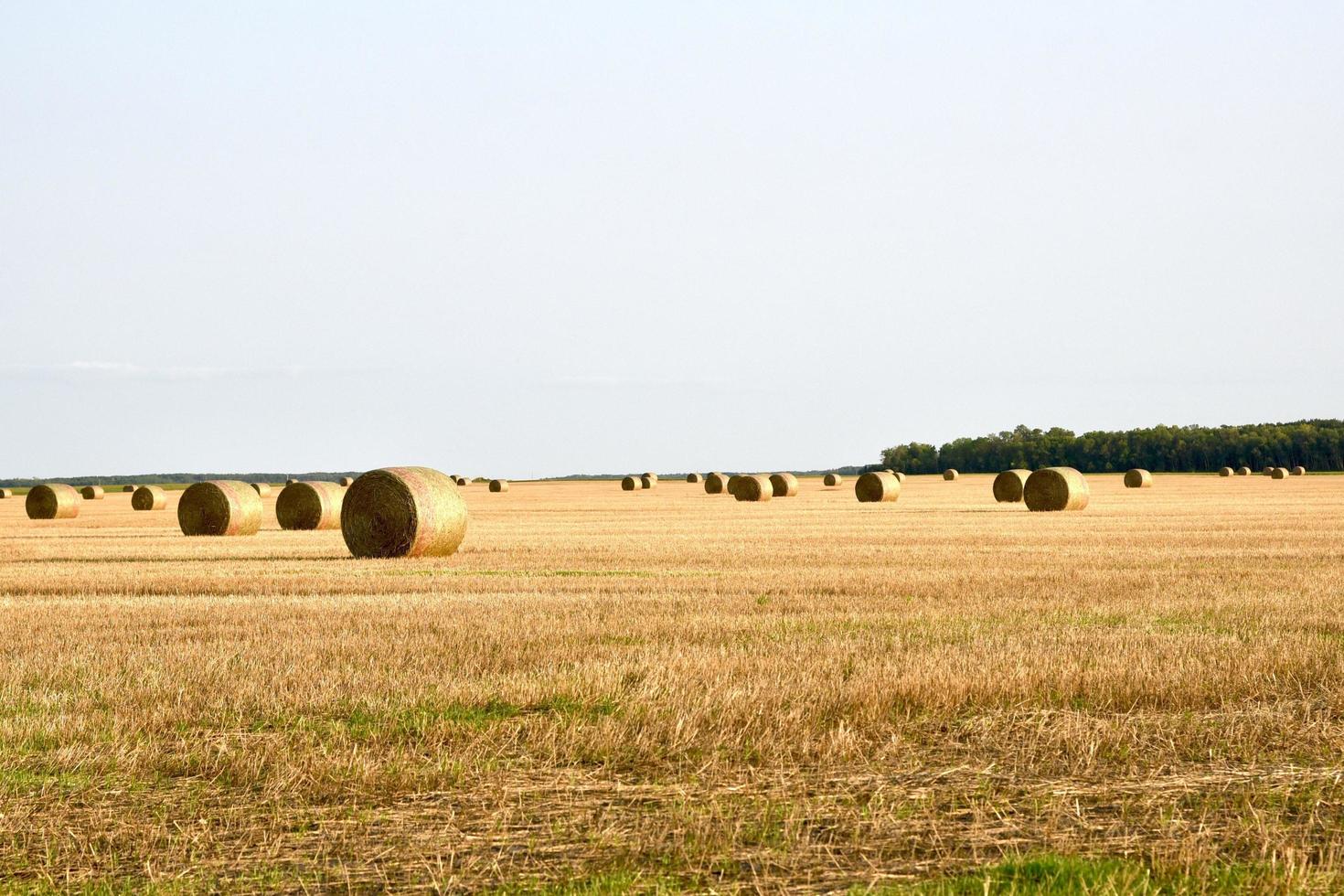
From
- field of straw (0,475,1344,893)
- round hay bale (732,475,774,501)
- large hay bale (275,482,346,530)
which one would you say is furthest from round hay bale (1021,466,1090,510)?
field of straw (0,475,1344,893)

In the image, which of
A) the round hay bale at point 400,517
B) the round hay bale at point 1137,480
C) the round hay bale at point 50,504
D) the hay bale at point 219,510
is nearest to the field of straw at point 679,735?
the round hay bale at point 400,517

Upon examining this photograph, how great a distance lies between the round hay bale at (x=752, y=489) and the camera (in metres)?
53.8

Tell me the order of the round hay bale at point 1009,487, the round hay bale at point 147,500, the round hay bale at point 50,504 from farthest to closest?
1. the round hay bale at point 147,500
2. the round hay bale at point 1009,487
3. the round hay bale at point 50,504

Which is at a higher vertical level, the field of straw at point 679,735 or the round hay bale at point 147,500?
the round hay bale at point 147,500

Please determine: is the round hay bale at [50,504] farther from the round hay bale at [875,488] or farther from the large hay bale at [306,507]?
the round hay bale at [875,488]

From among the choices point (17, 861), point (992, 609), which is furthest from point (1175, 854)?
point (992, 609)

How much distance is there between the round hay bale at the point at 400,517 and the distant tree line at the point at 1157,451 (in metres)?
99.7

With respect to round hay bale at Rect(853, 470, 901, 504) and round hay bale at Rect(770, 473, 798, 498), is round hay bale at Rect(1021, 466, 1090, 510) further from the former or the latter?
round hay bale at Rect(770, 473, 798, 498)

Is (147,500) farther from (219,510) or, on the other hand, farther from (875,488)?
(875,488)

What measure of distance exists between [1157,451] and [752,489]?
74.9 m

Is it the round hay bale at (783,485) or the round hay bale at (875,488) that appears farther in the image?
the round hay bale at (783,485)

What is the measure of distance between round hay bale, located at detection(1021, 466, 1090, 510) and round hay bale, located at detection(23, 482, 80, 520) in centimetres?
3077

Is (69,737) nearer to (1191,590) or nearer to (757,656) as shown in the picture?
(757,656)

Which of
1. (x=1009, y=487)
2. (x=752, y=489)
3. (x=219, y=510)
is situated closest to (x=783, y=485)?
(x=752, y=489)
